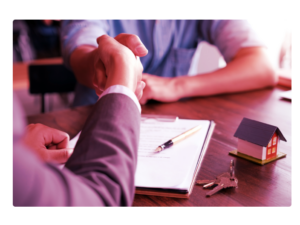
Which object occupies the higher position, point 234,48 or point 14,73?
point 14,73

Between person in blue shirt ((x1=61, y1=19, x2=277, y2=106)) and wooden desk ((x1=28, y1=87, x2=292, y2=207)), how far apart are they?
0.05 metres

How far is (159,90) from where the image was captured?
1000 mm

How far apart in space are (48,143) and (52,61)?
2.28 metres

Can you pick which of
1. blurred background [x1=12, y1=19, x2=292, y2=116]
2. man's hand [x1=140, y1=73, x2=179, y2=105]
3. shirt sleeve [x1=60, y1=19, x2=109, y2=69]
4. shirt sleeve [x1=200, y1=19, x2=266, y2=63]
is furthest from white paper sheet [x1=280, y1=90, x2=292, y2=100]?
shirt sleeve [x1=60, y1=19, x2=109, y2=69]

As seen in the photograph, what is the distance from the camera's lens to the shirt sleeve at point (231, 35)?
122 centimetres

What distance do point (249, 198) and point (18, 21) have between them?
5.50m

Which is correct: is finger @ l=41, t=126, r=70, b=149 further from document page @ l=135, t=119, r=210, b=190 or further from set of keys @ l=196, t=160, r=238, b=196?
set of keys @ l=196, t=160, r=238, b=196

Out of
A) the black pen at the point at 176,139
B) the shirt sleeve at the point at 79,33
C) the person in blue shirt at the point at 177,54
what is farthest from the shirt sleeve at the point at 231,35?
the black pen at the point at 176,139

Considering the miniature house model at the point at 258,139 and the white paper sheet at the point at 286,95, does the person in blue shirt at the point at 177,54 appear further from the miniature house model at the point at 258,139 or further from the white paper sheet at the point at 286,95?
the miniature house model at the point at 258,139

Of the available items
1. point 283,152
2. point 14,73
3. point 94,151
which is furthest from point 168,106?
point 14,73

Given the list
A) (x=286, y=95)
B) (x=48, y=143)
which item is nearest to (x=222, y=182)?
(x=48, y=143)

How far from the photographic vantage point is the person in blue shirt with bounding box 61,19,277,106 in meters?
1.05

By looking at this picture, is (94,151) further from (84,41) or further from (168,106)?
(84,41)
